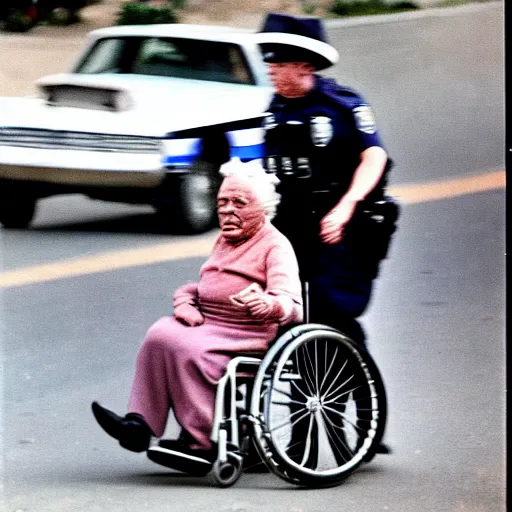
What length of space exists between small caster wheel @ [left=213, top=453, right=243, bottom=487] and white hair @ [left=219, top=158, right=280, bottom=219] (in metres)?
1.00

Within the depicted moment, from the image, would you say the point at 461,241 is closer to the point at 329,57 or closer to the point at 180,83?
the point at 329,57

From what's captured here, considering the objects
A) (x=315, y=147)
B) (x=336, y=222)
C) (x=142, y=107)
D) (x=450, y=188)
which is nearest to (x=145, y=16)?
(x=142, y=107)

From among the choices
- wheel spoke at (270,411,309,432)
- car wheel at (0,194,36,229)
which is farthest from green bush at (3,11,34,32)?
wheel spoke at (270,411,309,432)

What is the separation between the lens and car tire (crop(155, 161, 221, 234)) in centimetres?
541

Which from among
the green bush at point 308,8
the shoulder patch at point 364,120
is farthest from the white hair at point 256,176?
the green bush at point 308,8

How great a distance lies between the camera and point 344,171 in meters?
5.39

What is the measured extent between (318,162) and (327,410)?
39.3 inches

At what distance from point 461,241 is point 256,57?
1.10 m

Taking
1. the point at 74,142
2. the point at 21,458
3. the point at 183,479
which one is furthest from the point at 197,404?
the point at 74,142

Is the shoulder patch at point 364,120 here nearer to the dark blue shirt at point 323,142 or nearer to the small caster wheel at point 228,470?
the dark blue shirt at point 323,142

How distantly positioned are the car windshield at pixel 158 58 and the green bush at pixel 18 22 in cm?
32

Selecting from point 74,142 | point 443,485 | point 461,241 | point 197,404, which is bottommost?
point 443,485

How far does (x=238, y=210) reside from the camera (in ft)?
17.6

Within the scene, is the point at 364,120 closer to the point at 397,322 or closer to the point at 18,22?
the point at 397,322
